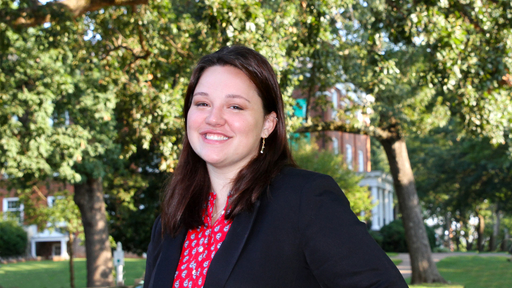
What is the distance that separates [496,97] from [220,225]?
972 centimetres

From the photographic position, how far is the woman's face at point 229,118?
2.19 meters

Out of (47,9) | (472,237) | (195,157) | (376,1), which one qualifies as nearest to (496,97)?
(376,1)

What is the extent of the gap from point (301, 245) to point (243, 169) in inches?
21.5

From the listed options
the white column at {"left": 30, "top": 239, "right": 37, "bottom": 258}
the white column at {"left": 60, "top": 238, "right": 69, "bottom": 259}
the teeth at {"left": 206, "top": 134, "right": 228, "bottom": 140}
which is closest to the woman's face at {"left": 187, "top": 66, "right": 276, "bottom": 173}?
the teeth at {"left": 206, "top": 134, "right": 228, "bottom": 140}

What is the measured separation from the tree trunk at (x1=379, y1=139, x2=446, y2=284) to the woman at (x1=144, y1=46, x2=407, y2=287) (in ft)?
51.1

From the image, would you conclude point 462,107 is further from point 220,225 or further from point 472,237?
point 472,237

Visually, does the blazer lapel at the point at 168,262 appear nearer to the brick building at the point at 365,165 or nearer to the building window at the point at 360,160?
the brick building at the point at 365,165

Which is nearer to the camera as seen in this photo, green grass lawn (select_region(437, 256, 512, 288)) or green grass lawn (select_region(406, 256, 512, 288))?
green grass lawn (select_region(406, 256, 512, 288))

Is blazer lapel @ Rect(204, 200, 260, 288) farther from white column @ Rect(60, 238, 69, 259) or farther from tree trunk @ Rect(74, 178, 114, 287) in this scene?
white column @ Rect(60, 238, 69, 259)

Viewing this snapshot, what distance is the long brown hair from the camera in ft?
7.02

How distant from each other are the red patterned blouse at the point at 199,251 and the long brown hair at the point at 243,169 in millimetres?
63

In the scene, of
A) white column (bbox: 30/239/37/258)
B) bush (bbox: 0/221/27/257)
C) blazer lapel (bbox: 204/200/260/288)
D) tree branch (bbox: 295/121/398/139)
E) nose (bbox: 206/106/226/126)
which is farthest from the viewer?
white column (bbox: 30/239/37/258)

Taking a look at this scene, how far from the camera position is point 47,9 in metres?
8.60

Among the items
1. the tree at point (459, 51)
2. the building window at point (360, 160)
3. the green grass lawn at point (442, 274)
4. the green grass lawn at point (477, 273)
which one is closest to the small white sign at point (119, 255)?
the green grass lawn at point (442, 274)
